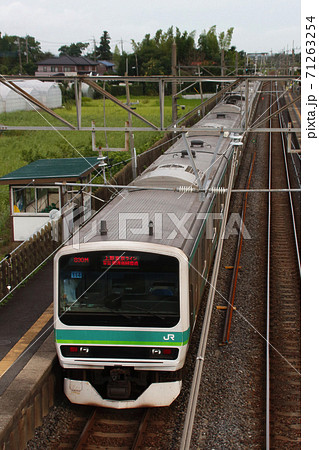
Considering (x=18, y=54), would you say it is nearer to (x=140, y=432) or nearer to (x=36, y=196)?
(x=36, y=196)

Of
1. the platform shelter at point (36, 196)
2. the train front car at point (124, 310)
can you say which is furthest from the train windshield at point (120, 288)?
the platform shelter at point (36, 196)

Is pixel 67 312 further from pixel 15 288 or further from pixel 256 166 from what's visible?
pixel 256 166

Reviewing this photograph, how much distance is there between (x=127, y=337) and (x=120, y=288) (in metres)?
0.63

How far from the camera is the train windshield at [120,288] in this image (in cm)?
701

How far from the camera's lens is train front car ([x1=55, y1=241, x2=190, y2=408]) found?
7.02 meters

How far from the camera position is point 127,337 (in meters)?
7.13

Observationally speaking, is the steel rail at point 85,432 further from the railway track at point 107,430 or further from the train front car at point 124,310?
the train front car at point 124,310

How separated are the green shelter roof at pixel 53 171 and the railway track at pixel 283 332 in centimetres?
527

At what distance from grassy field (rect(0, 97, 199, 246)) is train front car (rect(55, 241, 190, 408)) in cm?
1130

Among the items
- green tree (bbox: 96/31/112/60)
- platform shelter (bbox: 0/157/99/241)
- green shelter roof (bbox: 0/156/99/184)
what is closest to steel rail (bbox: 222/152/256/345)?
platform shelter (bbox: 0/157/99/241)

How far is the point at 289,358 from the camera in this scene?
9.14 metres

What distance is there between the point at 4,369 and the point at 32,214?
6.61 metres

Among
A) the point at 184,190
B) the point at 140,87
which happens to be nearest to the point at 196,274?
the point at 184,190

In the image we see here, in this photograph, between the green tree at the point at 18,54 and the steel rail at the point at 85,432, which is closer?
the steel rail at the point at 85,432
